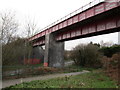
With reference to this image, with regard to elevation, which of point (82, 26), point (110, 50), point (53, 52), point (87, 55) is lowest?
point (87, 55)

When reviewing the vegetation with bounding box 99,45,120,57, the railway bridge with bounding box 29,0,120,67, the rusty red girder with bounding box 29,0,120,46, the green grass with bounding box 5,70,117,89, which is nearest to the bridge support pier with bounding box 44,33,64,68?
the railway bridge with bounding box 29,0,120,67

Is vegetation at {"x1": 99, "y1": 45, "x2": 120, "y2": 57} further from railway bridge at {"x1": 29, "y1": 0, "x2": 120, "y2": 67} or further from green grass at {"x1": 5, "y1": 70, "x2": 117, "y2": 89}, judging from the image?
green grass at {"x1": 5, "y1": 70, "x2": 117, "y2": 89}

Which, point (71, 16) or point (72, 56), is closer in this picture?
point (71, 16)

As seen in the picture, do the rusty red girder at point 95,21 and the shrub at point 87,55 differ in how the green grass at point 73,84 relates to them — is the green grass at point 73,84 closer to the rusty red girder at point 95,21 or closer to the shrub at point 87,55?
the rusty red girder at point 95,21

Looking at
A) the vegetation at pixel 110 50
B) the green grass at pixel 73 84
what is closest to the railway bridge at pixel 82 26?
the green grass at pixel 73 84

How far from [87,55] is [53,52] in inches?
405

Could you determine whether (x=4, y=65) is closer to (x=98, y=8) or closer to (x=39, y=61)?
(x=98, y=8)

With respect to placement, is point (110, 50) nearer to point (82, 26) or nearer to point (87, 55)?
point (87, 55)

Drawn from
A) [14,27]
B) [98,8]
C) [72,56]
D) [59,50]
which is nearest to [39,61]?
[72,56]

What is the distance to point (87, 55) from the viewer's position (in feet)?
98.2

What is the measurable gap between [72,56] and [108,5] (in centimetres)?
2239

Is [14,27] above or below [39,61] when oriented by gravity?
above

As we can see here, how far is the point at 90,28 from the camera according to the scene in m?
16.6

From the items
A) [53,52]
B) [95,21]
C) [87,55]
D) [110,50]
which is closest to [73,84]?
[95,21]
